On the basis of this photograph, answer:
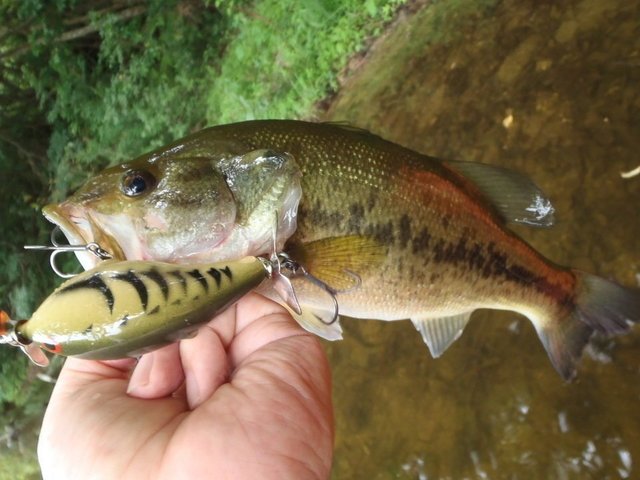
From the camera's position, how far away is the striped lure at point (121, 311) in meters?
1.13

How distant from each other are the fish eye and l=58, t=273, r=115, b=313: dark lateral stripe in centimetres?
50

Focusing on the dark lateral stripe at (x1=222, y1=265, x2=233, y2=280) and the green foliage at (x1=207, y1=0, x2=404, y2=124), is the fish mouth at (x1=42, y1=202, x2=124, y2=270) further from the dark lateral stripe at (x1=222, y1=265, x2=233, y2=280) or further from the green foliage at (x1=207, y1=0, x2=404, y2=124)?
the green foliage at (x1=207, y1=0, x2=404, y2=124)

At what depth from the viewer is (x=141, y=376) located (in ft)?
5.58

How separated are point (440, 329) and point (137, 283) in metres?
1.48

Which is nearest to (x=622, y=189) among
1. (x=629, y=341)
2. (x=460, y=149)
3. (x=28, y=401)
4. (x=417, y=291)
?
(x=629, y=341)

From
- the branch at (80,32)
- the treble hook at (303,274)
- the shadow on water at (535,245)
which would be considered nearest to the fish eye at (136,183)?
the treble hook at (303,274)

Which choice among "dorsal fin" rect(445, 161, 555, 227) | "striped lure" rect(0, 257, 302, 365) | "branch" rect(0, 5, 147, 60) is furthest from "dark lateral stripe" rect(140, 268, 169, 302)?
"branch" rect(0, 5, 147, 60)

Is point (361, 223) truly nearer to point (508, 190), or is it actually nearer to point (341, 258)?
point (341, 258)

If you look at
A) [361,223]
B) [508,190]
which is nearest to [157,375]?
[361,223]

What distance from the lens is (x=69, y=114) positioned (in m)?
7.81

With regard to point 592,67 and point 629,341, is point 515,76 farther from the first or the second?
point 629,341

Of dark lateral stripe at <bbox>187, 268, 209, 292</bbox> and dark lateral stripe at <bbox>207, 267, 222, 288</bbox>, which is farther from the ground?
dark lateral stripe at <bbox>187, 268, 209, 292</bbox>

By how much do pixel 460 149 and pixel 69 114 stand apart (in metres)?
6.53

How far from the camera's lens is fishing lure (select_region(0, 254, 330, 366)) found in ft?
3.70
